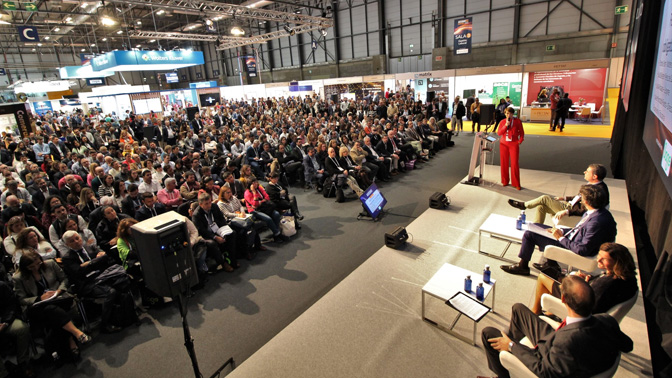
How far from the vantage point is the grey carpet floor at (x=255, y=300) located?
333cm

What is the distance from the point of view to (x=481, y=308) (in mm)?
3031

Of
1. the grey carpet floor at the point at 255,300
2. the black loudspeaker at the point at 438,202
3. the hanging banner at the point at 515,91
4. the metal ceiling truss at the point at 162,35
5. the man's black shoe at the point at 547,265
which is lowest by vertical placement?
the grey carpet floor at the point at 255,300

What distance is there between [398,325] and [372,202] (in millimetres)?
2916

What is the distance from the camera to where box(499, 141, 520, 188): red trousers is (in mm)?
6809

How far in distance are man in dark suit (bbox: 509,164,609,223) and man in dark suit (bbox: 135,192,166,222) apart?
554 cm

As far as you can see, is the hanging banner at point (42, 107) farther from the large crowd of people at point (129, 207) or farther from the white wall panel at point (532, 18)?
the white wall panel at point (532, 18)

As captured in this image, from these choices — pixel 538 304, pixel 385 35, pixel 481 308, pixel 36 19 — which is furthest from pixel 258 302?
pixel 36 19

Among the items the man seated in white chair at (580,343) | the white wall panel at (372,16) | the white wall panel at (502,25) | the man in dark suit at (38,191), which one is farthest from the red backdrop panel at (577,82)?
the man in dark suit at (38,191)

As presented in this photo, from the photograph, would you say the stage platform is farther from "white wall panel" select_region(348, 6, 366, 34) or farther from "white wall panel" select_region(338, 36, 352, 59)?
"white wall panel" select_region(338, 36, 352, 59)

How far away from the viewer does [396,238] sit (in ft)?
16.2

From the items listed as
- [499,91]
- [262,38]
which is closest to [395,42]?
[499,91]

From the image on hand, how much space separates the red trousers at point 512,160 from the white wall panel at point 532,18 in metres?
12.9

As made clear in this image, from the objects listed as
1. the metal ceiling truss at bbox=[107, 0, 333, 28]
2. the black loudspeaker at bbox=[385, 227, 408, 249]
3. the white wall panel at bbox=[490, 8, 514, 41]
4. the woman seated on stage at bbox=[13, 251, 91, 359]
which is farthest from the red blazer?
the white wall panel at bbox=[490, 8, 514, 41]

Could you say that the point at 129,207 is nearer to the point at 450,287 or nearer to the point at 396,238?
the point at 396,238
